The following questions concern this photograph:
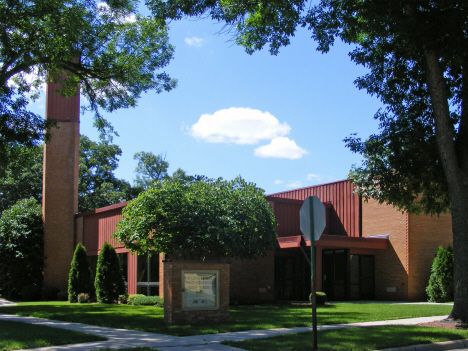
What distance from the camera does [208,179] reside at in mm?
20594

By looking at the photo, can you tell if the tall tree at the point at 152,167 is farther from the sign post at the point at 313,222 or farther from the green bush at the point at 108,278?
the sign post at the point at 313,222

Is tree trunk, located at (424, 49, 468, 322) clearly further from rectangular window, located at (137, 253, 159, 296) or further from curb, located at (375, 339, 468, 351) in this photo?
rectangular window, located at (137, 253, 159, 296)

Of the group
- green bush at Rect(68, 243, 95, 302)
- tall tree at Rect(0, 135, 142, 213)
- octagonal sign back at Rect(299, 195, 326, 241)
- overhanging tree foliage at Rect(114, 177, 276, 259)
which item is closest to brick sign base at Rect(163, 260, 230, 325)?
overhanging tree foliage at Rect(114, 177, 276, 259)

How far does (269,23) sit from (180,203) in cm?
769

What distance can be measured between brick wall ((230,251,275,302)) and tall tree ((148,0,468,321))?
7790 millimetres

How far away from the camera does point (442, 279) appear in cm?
2323

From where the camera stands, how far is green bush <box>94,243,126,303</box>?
24438 millimetres

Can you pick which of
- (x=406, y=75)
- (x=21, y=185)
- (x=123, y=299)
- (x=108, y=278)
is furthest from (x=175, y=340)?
(x=21, y=185)

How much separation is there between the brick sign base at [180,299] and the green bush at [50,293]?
60.4 feet

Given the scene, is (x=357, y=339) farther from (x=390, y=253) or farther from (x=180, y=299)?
(x=390, y=253)

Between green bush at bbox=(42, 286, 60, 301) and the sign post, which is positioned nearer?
the sign post

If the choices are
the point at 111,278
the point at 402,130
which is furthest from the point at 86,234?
the point at 402,130

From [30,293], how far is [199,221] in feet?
51.1

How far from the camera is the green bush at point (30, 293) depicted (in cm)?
2902
